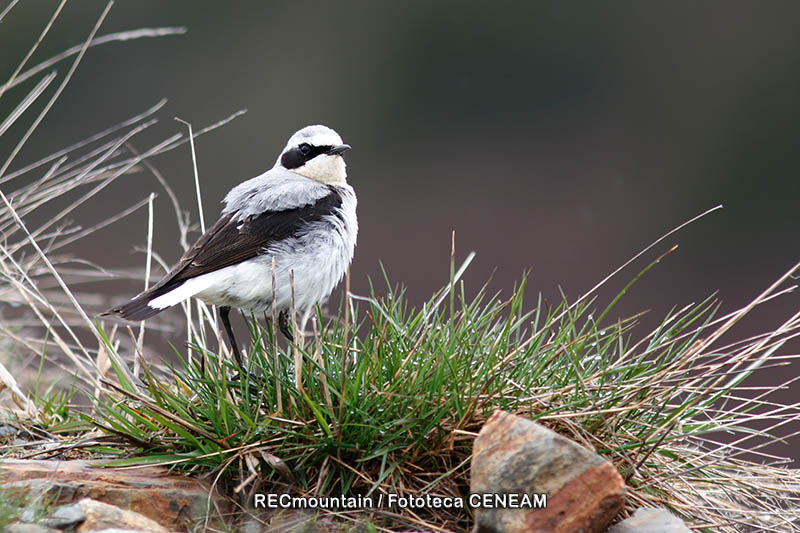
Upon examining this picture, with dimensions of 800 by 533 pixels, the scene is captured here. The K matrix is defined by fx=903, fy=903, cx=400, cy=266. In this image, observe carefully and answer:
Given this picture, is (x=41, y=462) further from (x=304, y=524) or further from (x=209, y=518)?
(x=304, y=524)

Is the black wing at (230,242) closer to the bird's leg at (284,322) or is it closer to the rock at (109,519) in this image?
the bird's leg at (284,322)

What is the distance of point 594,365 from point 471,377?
0.53 metres

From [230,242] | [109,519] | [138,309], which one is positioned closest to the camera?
[109,519]

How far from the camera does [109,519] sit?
2461 mm

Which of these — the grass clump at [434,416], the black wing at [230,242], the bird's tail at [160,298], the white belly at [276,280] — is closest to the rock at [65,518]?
the grass clump at [434,416]

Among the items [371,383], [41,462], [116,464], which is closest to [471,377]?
[371,383]

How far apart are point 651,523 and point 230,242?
2.02 metres

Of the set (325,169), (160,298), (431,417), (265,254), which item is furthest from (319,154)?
(431,417)

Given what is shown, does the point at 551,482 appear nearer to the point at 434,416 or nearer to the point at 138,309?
the point at 434,416

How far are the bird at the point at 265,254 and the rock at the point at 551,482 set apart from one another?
1.28 m

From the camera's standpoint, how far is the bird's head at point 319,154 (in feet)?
14.5

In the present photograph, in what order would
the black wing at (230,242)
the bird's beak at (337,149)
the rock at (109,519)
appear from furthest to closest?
the bird's beak at (337,149) < the black wing at (230,242) < the rock at (109,519)

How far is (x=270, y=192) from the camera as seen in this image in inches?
157

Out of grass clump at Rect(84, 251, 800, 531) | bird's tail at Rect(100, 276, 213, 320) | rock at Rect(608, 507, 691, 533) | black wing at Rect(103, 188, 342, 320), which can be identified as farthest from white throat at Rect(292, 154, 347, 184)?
rock at Rect(608, 507, 691, 533)
